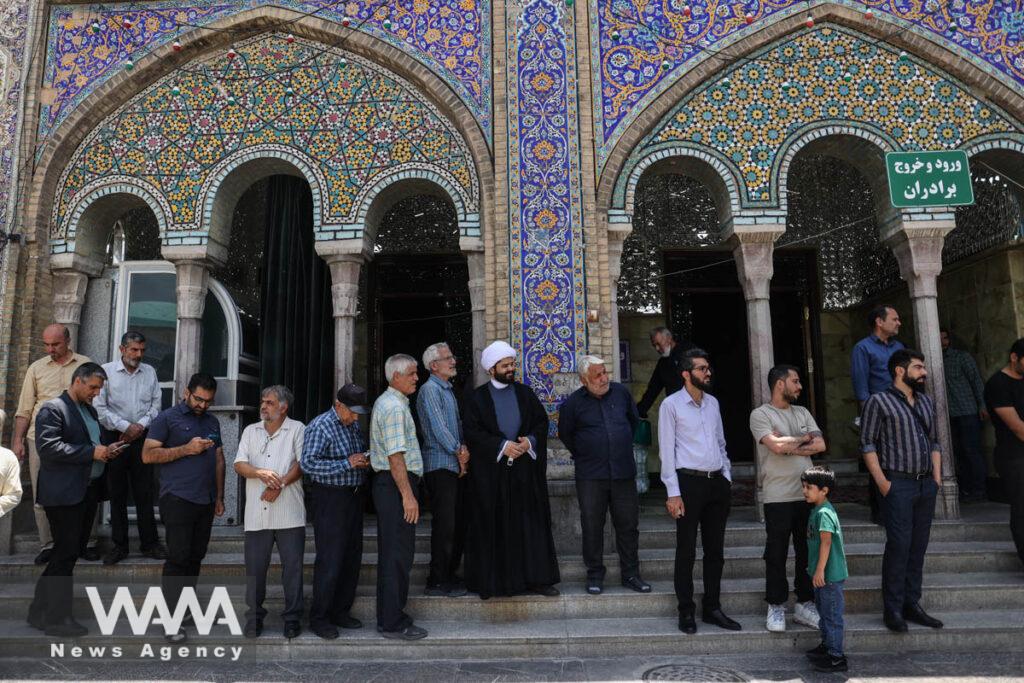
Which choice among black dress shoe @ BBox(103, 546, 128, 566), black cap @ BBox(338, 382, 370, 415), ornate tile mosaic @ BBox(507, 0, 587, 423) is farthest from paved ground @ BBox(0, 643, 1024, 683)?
ornate tile mosaic @ BBox(507, 0, 587, 423)

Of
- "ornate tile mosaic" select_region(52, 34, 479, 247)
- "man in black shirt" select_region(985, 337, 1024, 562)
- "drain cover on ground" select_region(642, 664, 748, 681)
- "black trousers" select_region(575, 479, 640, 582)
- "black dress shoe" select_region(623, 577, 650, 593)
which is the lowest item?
"drain cover on ground" select_region(642, 664, 748, 681)

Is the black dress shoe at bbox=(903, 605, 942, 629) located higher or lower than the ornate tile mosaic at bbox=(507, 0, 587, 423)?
lower

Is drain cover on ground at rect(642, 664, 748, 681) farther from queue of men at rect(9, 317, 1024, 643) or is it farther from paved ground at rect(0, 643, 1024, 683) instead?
queue of men at rect(9, 317, 1024, 643)

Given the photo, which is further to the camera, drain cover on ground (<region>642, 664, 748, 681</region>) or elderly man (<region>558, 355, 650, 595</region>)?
elderly man (<region>558, 355, 650, 595</region>)

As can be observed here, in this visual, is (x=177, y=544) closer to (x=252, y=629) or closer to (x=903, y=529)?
(x=252, y=629)

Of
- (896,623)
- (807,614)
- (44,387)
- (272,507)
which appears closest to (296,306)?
(44,387)

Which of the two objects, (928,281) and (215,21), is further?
(215,21)

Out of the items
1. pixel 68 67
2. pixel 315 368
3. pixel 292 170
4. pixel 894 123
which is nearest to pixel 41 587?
pixel 315 368

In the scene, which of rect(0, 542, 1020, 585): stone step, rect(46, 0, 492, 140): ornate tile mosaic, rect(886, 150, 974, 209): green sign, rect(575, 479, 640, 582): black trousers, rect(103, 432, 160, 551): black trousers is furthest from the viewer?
rect(46, 0, 492, 140): ornate tile mosaic

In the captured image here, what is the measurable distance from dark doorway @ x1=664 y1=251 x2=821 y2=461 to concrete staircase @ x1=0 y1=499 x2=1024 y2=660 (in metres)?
3.98

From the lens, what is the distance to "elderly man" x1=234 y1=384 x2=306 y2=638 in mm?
3914

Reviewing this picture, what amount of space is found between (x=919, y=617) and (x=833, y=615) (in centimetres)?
83

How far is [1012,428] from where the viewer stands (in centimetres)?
442

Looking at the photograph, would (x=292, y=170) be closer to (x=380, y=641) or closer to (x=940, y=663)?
(x=380, y=641)
